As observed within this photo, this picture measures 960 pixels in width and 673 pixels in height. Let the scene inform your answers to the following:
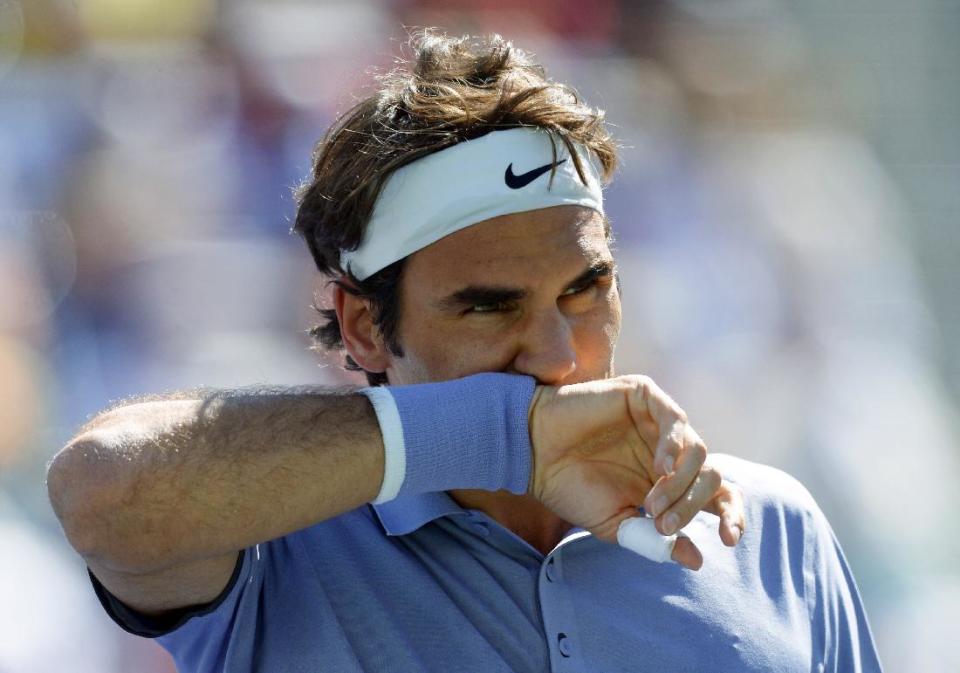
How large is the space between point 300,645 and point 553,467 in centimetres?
43

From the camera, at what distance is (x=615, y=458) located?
155 centimetres

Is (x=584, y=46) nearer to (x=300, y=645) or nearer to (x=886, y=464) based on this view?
(x=886, y=464)

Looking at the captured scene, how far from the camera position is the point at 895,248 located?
4.00m

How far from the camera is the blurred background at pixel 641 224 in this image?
3.45 meters

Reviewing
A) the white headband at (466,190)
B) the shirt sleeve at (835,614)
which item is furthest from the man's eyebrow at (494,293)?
the shirt sleeve at (835,614)

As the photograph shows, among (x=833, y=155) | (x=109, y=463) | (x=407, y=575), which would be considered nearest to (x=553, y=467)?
(x=407, y=575)

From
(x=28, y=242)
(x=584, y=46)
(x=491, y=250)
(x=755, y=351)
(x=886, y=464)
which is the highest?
(x=584, y=46)

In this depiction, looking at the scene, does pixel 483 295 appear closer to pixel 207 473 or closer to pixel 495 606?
pixel 495 606

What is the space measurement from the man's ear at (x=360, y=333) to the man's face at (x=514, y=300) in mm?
119

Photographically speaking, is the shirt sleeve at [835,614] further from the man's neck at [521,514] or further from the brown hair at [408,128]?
the brown hair at [408,128]

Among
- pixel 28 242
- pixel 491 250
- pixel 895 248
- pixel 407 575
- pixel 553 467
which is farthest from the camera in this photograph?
pixel 895 248

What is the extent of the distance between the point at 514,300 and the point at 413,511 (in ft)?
1.23

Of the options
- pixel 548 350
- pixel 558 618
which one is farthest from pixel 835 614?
pixel 548 350

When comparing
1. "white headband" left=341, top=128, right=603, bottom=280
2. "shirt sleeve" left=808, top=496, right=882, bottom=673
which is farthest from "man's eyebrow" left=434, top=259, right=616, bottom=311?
"shirt sleeve" left=808, top=496, right=882, bottom=673
